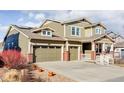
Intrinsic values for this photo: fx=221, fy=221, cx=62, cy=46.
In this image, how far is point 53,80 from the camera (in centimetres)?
1562

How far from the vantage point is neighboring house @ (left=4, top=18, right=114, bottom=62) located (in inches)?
1024

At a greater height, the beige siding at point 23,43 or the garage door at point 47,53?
the beige siding at point 23,43

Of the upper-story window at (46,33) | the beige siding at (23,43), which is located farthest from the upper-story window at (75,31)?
the beige siding at (23,43)

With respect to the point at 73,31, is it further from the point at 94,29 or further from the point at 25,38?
the point at 25,38

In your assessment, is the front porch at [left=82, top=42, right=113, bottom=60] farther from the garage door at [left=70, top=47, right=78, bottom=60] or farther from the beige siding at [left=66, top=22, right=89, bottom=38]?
the beige siding at [left=66, top=22, right=89, bottom=38]

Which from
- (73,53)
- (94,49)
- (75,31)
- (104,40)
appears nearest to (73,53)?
(73,53)

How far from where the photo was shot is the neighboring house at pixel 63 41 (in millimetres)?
26016

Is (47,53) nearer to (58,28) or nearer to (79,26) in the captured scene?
(58,28)

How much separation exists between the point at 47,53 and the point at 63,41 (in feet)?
10.8

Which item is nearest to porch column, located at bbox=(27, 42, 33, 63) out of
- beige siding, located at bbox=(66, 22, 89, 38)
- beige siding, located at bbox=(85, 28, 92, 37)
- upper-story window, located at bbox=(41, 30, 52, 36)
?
upper-story window, located at bbox=(41, 30, 52, 36)

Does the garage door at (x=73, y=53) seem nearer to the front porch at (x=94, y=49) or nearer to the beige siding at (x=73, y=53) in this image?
the beige siding at (x=73, y=53)

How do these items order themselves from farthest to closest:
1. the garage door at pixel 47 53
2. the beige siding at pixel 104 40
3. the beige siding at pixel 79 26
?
1. the beige siding at pixel 104 40
2. the beige siding at pixel 79 26
3. the garage door at pixel 47 53
